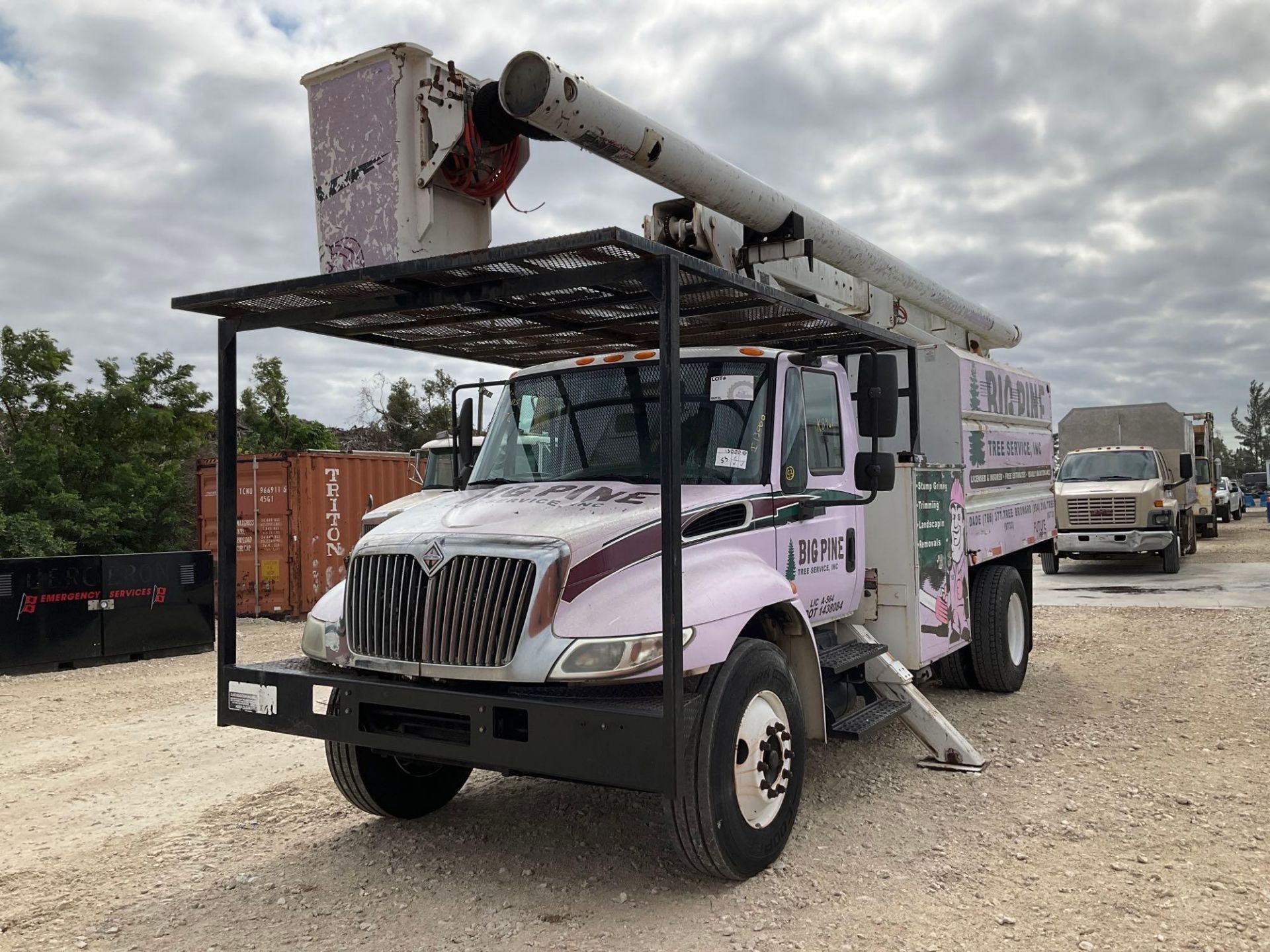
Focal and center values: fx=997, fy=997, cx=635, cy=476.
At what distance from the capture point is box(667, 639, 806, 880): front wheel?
390cm

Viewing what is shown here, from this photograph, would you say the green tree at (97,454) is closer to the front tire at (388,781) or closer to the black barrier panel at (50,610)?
the black barrier panel at (50,610)

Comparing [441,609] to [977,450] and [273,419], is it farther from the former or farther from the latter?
[273,419]

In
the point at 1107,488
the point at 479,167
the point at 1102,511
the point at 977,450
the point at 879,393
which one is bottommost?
the point at 1102,511

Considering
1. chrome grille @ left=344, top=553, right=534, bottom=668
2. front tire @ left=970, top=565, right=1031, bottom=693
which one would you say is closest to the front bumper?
front tire @ left=970, top=565, right=1031, bottom=693

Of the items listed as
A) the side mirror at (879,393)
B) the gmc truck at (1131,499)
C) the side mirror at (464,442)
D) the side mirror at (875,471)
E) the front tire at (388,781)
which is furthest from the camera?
the gmc truck at (1131,499)

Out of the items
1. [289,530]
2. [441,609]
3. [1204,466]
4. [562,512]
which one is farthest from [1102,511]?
[441,609]

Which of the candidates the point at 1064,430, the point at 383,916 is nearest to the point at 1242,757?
the point at 383,916

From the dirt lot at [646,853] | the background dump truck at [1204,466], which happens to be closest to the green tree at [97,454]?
the dirt lot at [646,853]

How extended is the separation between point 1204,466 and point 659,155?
25.3 metres

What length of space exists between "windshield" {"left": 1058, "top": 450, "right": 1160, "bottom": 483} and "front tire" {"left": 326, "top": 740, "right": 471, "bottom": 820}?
55.7ft

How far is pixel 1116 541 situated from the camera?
18.3 metres

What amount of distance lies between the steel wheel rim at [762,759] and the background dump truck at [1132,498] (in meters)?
13.5

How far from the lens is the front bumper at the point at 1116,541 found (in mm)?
18011

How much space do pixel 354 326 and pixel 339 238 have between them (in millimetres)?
613
